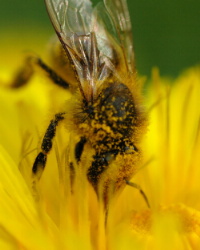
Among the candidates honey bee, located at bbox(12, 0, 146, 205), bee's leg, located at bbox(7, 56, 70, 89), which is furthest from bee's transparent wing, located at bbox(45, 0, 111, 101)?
bee's leg, located at bbox(7, 56, 70, 89)

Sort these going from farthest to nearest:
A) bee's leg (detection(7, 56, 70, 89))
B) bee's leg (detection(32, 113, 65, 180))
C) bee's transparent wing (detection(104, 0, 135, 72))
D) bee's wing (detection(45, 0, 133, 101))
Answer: bee's leg (detection(7, 56, 70, 89))
bee's transparent wing (detection(104, 0, 135, 72))
bee's leg (detection(32, 113, 65, 180))
bee's wing (detection(45, 0, 133, 101))

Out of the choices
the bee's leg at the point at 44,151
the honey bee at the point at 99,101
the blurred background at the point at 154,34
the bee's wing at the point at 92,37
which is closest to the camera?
the honey bee at the point at 99,101

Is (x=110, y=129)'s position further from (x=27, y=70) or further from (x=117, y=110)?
(x=27, y=70)

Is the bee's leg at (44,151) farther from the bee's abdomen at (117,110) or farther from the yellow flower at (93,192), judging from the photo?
the bee's abdomen at (117,110)

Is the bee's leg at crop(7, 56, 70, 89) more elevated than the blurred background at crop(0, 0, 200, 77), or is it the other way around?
the bee's leg at crop(7, 56, 70, 89)

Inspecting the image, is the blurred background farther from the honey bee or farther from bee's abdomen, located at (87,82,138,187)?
bee's abdomen, located at (87,82,138,187)

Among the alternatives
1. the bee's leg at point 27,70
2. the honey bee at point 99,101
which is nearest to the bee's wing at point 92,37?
the honey bee at point 99,101

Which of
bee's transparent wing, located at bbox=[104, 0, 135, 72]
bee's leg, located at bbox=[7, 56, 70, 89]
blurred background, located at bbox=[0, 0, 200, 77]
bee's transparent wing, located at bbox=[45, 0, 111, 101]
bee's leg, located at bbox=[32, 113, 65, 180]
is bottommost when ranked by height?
blurred background, located at bbox=[0, 0, 200, 77]
